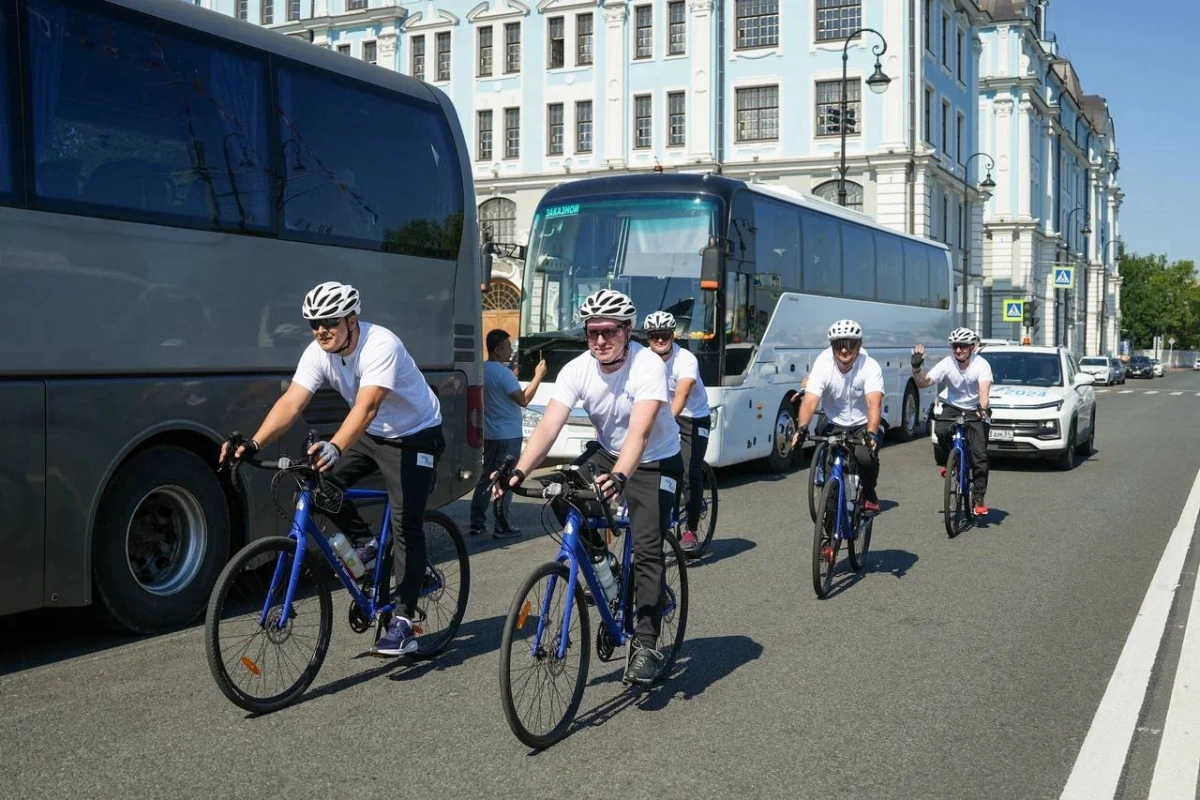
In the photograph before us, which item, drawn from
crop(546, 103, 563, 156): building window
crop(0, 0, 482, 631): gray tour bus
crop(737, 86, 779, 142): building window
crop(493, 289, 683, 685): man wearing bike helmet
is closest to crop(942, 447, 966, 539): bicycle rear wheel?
crop(0, 0, 482, 631): gray tour bus

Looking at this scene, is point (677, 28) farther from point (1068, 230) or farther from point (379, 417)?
point (1068, 230)

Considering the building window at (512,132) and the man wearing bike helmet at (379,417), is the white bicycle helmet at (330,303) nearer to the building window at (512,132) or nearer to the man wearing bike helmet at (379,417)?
the man wearing bike helmet at (379,417)

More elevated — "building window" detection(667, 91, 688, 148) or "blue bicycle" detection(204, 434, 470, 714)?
"building window" detection(667, 91, 688, 148)

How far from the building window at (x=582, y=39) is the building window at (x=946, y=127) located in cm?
1392

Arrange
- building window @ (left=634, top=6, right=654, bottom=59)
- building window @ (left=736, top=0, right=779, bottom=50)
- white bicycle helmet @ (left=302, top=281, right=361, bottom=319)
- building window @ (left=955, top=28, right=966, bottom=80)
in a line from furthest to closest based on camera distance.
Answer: building window @ (left=955, top=28, right=966, bottom=80), building window @ (left=634, top=6, right=654, bottom=59), building window @ (left=736, top=0, right=779, bottom=50), white bicycle helmet @ (left=302, top=281, right=361, bottom=319)

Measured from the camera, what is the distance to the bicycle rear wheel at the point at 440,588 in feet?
21.3

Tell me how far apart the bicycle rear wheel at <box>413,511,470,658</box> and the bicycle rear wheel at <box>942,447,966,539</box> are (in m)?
5.46

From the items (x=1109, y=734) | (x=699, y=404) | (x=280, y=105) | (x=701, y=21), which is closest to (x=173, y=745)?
(x=1109, y=734)

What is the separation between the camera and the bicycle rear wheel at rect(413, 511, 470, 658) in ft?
21.3

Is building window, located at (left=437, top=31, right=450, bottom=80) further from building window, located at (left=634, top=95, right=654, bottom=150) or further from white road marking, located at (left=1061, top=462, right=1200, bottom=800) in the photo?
white road marking, located at (left=1061, top=462, right=1200, bottom=800)

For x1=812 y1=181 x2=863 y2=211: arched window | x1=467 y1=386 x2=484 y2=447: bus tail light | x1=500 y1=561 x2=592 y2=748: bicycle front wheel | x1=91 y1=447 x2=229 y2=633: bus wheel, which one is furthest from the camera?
x1=812 y1=181 x2=863 y2=211: arched window

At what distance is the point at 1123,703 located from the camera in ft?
18.9

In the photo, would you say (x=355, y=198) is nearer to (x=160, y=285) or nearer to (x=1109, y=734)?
(x=160, y=285)

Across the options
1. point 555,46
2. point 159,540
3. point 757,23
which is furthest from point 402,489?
point 555,46
